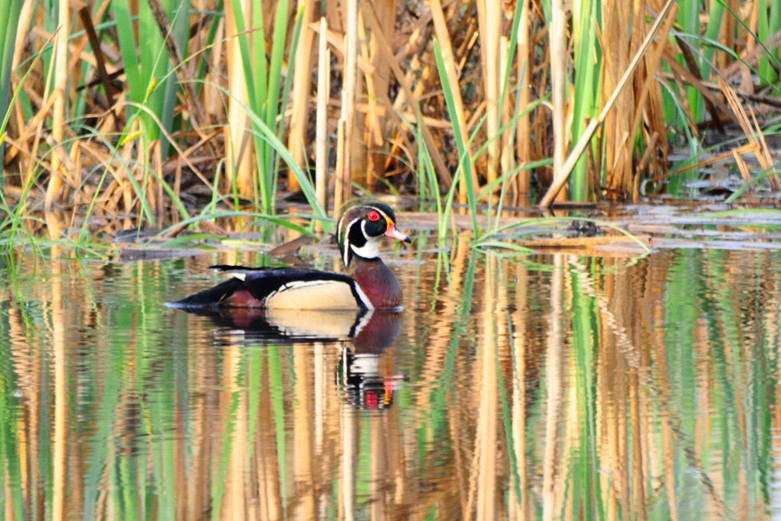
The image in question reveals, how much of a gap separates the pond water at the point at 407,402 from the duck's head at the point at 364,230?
28 cm

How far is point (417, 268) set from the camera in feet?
21.5

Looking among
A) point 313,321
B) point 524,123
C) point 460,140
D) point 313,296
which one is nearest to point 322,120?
point 460,140

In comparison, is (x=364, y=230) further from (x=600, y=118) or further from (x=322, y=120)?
(x=600, y=118)

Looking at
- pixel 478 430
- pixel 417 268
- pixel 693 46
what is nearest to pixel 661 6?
pixel 693 46

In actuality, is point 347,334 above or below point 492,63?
below

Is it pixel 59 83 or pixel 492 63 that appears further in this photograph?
pixel 492 63

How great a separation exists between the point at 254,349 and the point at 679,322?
4.54 ft

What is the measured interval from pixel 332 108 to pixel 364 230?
12.9 ft

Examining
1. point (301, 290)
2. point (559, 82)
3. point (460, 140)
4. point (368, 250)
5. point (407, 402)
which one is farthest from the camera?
point (559, 82)

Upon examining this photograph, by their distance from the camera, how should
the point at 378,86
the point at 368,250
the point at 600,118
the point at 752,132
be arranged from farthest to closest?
the point at 378,86, the point at 752,132, the point at 600,118, the point at 368,250

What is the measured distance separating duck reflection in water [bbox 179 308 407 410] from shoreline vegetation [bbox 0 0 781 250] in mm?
1014

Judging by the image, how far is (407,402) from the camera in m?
3.81

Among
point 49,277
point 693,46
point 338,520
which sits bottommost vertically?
point 338,520

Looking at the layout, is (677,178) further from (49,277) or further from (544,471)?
(544,471)
